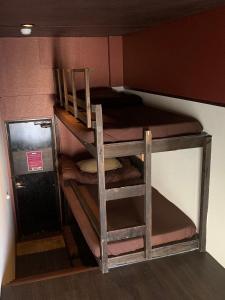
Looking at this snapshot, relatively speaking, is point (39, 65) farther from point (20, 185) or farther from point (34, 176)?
point (20, 185)

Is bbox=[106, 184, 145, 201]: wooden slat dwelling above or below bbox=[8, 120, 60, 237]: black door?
above

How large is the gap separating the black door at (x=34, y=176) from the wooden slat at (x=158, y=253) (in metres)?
1.78

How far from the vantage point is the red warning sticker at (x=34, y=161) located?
3631mm

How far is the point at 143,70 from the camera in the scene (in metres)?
3.11

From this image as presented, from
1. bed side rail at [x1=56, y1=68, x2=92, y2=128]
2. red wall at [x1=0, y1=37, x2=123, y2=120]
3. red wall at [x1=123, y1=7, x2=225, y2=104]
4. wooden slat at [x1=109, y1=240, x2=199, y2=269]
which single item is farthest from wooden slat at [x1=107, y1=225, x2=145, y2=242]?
red wall at [x1=0, y1=37, x2=123, y2=120]

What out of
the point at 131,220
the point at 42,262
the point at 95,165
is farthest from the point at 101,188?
the point at 42,262

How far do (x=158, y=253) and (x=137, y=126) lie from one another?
3.15 feet

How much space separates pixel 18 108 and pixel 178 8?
2.20 metres

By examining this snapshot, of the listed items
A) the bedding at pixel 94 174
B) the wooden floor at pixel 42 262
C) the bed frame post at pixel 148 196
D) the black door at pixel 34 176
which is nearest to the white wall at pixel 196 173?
the bedding at pixel 94 174

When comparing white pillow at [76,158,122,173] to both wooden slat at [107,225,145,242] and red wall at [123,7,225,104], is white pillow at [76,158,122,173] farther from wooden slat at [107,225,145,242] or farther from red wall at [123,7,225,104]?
wooden slat at [107,225,145,242]

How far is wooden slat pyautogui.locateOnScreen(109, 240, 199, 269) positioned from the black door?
1.78 metres

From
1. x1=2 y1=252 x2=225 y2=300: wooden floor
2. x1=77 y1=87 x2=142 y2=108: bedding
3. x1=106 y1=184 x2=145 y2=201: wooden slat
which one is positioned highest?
x1=77 y1=87 x2=142 y2=108: bedding

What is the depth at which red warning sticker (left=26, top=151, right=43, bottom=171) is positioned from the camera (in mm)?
3631

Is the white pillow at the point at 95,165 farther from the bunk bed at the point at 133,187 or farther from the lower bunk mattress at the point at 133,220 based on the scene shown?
the bunk bed at the point at 133,187
